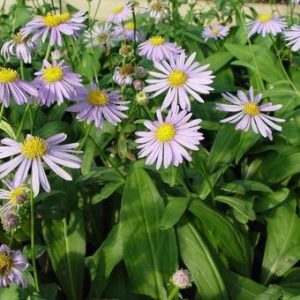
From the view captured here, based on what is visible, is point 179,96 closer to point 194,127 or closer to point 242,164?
point 194,127

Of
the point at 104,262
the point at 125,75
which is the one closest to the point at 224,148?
the point at 125,75

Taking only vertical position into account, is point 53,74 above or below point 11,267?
above

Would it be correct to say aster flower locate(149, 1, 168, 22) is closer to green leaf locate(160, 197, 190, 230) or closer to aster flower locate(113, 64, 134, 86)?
aster flower locate(113, 64, 134, 86)

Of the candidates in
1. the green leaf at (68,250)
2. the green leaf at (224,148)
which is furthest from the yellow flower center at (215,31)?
the green leaf at (68,250)

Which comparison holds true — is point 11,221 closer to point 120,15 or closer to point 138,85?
point 138,85

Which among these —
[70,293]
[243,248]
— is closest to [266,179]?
[243,248]

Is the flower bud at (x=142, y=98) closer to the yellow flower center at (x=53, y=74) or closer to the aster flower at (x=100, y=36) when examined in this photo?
the yellow flower center at (x=53, y=74)
